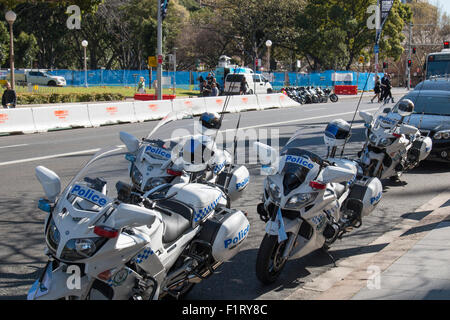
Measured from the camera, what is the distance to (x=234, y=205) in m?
8.29

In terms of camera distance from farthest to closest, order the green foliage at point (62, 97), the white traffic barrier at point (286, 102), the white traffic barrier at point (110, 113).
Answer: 1. the white traffic barrier at point (286, 102)
2. the green foliage at point (62, 97)
3. the white traffic barrier at point (110, 113)

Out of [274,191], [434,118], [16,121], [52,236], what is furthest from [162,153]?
[16,121]

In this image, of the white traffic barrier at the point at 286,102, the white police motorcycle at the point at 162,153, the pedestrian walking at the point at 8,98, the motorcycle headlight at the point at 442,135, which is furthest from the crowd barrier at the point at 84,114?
the white police motorcycle at the point at 162,153

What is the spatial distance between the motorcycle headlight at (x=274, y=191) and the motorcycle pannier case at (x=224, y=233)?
460 mm

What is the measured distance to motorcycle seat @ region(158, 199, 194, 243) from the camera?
4258 mm

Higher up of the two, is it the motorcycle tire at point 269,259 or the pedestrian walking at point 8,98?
the pedestrian walking at point 8,98

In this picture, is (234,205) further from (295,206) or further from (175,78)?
(175,78)

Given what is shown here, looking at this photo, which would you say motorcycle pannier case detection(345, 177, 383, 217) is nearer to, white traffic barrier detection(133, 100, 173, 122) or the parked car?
the parked car

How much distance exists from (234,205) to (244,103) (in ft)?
68.8

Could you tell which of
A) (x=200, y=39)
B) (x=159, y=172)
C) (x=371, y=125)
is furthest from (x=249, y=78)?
(x=159, y=172)

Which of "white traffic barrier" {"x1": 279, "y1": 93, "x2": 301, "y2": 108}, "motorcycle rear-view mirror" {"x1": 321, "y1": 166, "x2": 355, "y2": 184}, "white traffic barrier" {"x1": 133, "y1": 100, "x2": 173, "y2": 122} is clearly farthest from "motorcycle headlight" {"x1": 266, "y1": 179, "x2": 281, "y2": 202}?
"white traffic barrier" {"x1": 279, "y1": 93, "x2": 301, "y2": 108}

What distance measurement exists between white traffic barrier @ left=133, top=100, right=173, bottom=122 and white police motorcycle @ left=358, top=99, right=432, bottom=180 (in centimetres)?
1410

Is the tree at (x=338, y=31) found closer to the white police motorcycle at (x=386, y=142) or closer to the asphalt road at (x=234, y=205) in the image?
the asphalt road at (x=234, y=205)

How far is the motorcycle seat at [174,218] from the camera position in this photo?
14.0 feet
